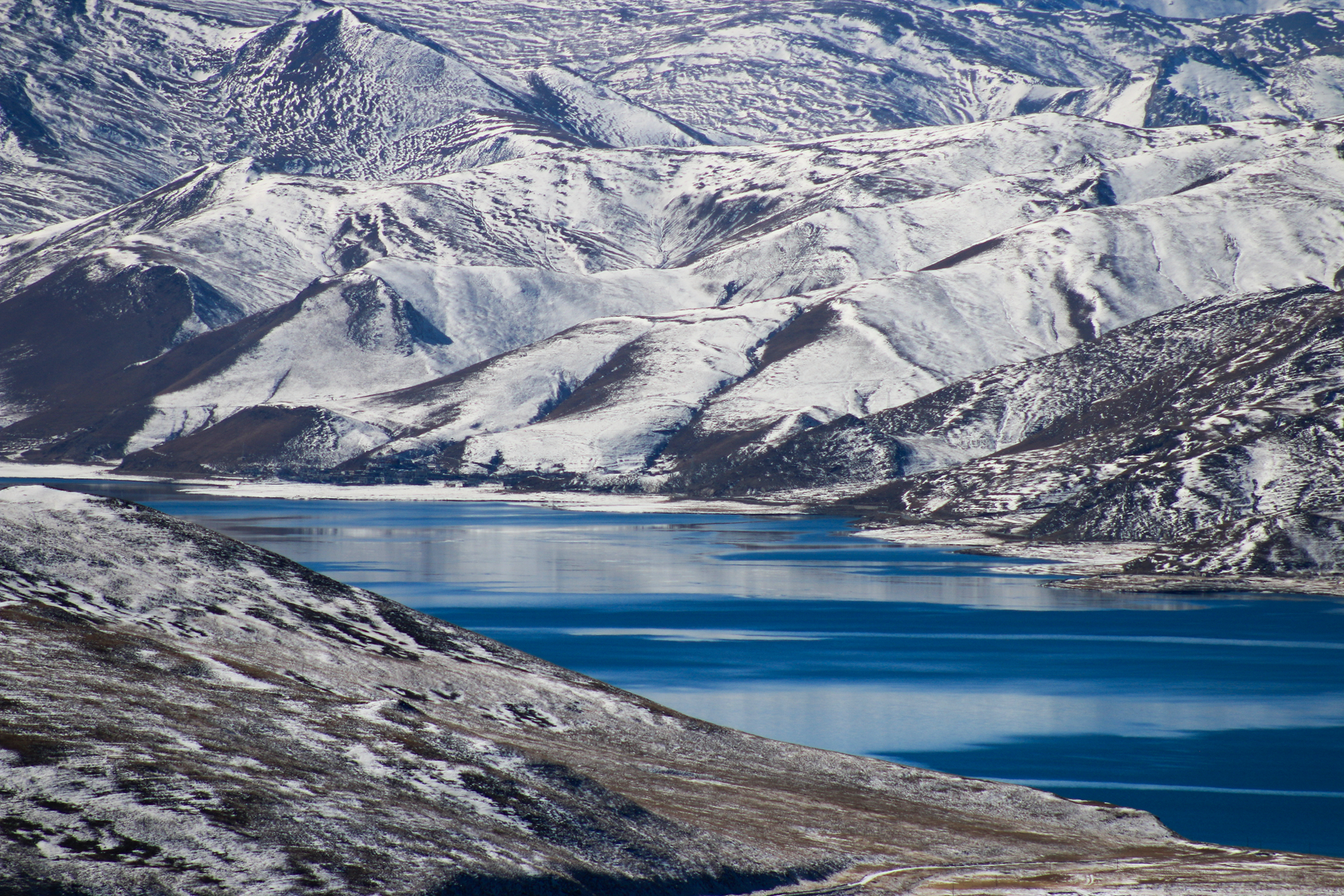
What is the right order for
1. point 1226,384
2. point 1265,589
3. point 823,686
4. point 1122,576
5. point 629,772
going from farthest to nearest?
point 1226,384, point 1122,576, point 1265,589, point 823,686, point 629,772

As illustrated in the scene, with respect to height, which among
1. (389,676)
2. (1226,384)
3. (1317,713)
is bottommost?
(1317,713)

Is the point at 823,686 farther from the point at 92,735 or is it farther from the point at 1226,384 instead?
the point at 1226,384

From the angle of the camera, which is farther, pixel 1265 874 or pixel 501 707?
pixel 501 707

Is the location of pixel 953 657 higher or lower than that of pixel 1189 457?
lower

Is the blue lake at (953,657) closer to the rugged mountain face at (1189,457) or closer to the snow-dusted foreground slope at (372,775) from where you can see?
the snow-dusted foreground slope at (372,775)

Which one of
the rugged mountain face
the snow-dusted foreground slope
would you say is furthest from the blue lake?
the rugged mountain face

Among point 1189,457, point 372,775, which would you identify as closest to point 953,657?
point 372,775

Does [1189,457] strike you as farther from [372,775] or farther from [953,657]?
[372,775]

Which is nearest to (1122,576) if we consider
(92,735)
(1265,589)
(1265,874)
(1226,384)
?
(1265,589)
